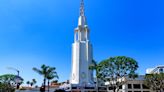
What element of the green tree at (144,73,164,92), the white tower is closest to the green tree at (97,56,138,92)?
the green tree at (144,73,164,92)

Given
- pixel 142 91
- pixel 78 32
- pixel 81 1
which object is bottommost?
pixel 142 91

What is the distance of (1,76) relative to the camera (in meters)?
92.6

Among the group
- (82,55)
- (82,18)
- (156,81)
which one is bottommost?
(156,81)

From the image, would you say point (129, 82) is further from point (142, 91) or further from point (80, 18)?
point (80, 18)

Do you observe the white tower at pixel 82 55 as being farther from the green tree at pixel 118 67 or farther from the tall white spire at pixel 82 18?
the green tree at pixel 118 67

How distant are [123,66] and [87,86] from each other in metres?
48.1

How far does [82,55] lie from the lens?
126 metres

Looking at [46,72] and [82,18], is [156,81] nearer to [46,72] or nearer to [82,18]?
[46,72]

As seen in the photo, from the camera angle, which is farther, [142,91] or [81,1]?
[81,1]

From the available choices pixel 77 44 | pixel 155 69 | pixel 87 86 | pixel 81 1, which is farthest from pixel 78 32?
pixel 155 69

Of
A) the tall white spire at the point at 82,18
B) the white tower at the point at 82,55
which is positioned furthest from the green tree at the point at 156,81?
the tall white spire at the point at 82,18

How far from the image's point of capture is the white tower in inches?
4774

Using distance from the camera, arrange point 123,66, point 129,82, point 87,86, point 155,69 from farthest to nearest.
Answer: point 155,69, point 87,86, point 129,82, point 123,66

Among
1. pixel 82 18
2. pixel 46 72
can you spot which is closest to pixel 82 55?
pixel 82 18
